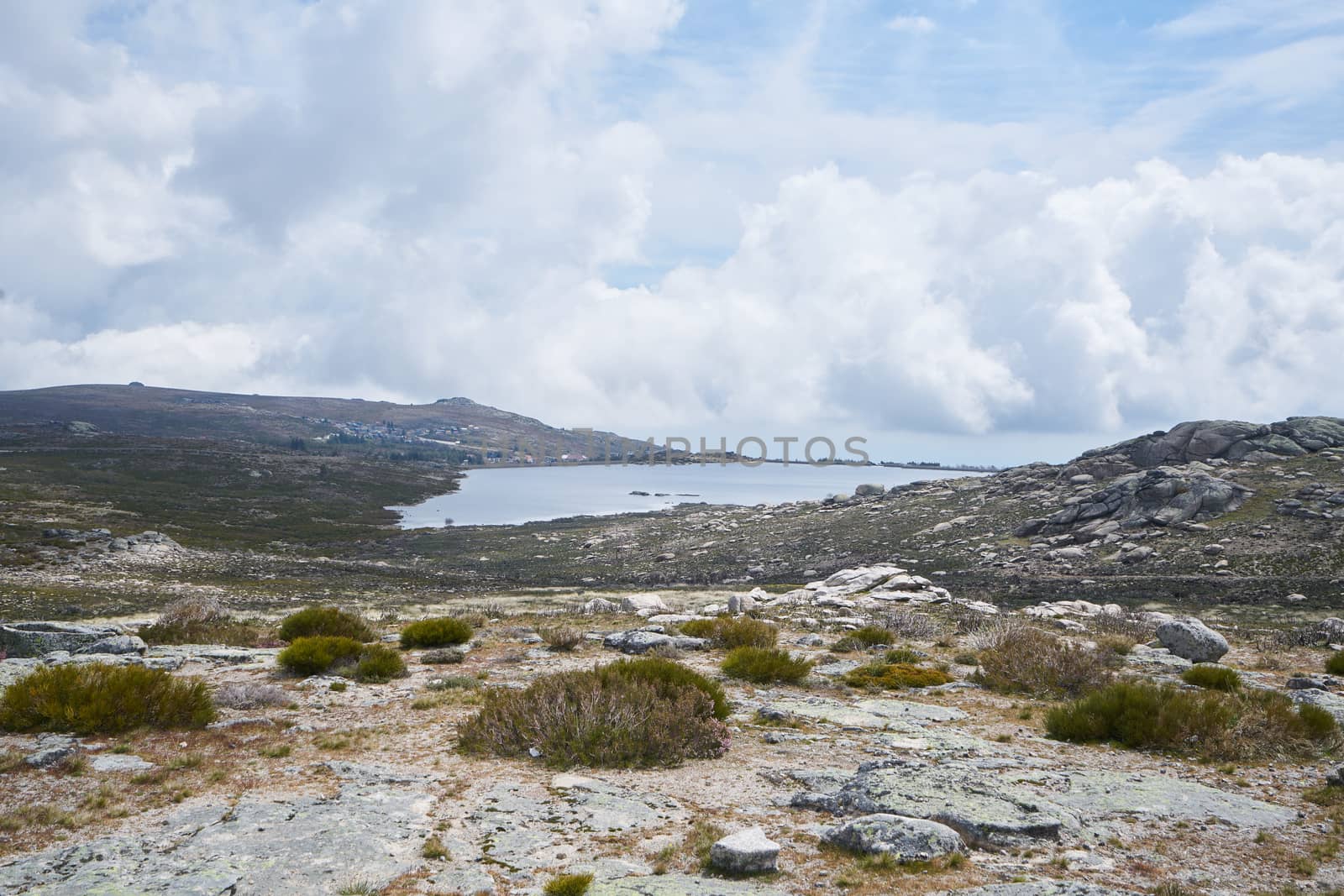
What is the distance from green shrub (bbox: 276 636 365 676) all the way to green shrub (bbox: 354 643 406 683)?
0.52 m

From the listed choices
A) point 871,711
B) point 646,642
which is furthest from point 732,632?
point 871,711

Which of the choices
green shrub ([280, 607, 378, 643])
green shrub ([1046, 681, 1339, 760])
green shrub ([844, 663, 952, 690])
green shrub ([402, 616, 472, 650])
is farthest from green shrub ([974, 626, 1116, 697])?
green shrub ([280, 607, 378, 643])

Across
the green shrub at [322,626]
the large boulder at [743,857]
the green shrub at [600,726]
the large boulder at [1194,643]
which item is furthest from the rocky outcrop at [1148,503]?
the large boulder at [743,857]

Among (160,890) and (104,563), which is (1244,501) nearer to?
(160,890)

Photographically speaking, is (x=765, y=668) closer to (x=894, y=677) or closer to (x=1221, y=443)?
(x=894, y=677)

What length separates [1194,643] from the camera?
16.5 meters

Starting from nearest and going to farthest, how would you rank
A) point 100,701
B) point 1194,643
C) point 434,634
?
1. point 100,701
2. point 1194,643
3. point 434,634

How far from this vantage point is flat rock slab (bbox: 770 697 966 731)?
35.0 feet

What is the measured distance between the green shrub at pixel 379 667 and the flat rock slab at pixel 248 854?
6.19m

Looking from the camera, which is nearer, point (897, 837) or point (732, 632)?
point (897, 837)

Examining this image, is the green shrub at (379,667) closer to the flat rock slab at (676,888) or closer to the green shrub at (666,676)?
the green shrub at (666,676)

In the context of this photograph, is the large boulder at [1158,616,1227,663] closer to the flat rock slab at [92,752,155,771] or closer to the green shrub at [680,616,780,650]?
the green shrub at [680,616,780,650]

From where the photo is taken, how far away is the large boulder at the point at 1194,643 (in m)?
16.4

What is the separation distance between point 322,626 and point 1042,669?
15.9 metres
